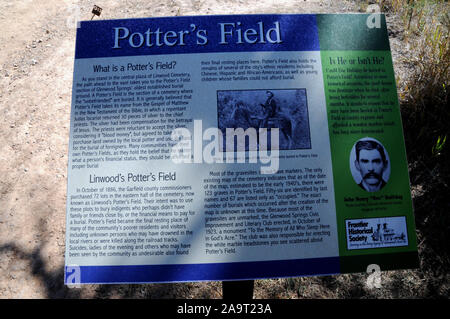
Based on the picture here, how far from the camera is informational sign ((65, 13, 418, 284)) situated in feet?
4.59

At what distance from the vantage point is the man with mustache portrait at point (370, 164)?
4.71 ft

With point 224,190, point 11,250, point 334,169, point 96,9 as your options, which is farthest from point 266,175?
point 11,250

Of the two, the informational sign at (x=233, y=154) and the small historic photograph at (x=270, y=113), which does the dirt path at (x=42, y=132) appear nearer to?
the informational sign at (x=233, y=154)

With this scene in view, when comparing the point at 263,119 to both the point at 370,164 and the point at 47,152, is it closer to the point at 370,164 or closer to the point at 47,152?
the point at 370,164

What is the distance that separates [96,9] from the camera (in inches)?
85.5

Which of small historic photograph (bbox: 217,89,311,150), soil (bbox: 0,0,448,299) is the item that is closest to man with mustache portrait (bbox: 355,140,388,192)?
small historic photograph (bbox: 217,89,311,150)

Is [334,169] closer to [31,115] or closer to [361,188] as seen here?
[361,188]

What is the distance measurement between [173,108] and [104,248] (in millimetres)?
718

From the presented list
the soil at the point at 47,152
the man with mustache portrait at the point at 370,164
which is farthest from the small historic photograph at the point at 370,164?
the soil at the point at 47,152

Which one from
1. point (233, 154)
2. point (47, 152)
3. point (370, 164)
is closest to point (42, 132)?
point (47, 152)

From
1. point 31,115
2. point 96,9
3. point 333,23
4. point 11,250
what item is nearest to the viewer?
point 333,23

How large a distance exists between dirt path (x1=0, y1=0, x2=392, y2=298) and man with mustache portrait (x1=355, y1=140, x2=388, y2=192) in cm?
130

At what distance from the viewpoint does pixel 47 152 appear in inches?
125

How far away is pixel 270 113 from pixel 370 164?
524 mm
